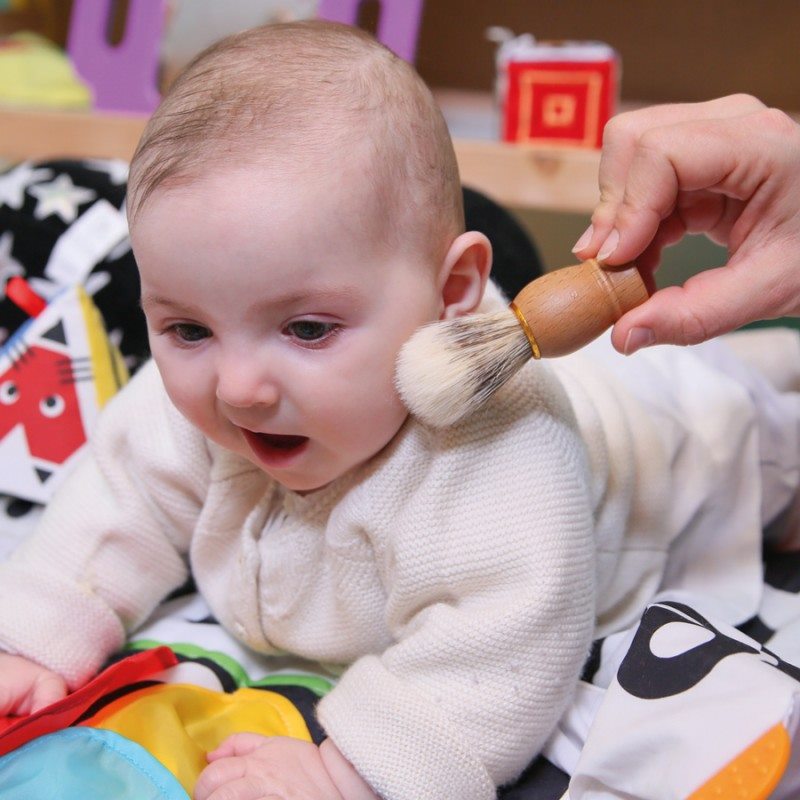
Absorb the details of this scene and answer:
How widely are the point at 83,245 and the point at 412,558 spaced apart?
2.19 feet

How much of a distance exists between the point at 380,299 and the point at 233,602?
326 mm

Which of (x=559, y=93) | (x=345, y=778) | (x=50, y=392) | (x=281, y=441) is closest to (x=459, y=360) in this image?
(x=281, y=441)

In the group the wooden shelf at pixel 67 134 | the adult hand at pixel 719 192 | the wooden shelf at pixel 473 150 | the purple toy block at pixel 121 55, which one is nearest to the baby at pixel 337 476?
the adult hand at pixel 719 192

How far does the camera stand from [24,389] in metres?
1.02

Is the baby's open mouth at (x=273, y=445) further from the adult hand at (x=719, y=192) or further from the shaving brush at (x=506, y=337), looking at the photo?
the adult hand at (x=719, y=192)

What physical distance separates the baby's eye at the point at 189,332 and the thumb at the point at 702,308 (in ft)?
0.85

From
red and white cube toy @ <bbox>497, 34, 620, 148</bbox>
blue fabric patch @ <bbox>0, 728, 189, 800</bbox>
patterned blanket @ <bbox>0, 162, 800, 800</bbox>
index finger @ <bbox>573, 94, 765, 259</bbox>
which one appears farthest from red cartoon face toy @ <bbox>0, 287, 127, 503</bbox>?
red and white cube toy @ <bbox>497, 34, 620, 148</bbox>

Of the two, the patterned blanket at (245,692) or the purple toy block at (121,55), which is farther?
the purple toy block at (121,55)

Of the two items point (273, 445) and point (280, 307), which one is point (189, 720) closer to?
point (273, 445)

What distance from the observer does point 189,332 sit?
65cm

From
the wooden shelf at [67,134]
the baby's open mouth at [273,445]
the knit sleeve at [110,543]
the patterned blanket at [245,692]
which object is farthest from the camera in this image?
the wooden shelf at [67,134]

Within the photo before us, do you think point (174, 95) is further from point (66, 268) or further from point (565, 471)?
point (66, 268)

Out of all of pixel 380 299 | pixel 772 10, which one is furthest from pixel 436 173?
pixel 772 10

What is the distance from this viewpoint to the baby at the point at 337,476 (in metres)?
0.60
